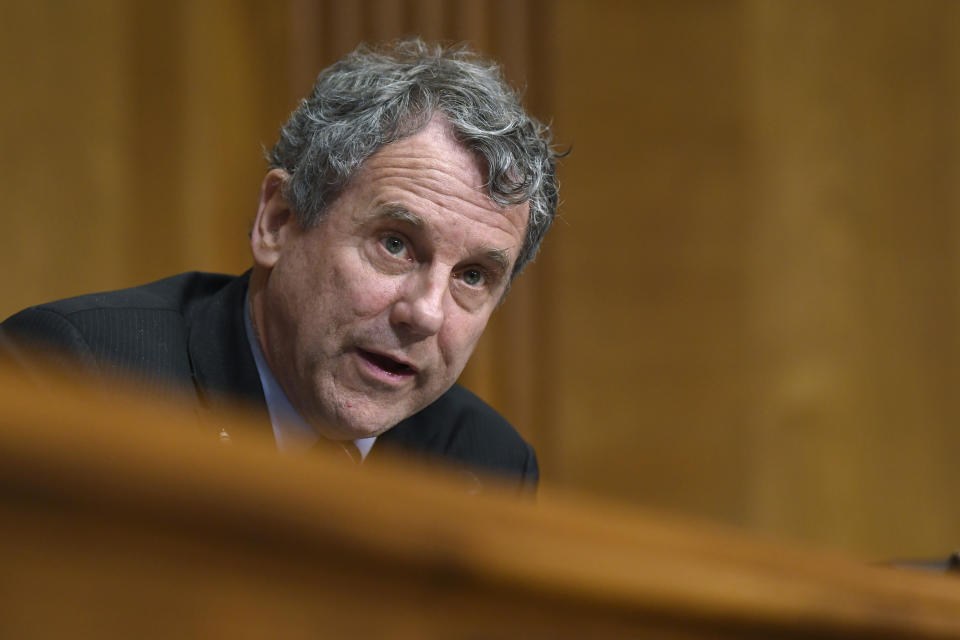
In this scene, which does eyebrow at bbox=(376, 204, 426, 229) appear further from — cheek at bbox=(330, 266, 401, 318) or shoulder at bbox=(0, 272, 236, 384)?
shoulder at bbox=(0, 272, 236, 384)

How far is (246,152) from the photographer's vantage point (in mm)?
2762

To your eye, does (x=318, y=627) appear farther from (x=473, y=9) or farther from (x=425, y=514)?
(x=473, y=9)

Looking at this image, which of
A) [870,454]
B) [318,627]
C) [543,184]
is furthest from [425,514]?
[870,454]

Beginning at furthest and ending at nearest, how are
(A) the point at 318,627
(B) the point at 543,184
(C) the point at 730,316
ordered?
(C) the point at 730,316, (B) the point at 543,184, (A) the point at 318,627

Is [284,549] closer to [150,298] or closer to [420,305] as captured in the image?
[420,305]

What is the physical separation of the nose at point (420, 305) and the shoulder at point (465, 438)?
289mm

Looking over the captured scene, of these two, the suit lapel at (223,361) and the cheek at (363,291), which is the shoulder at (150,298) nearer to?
the suit lapel at (223,361)

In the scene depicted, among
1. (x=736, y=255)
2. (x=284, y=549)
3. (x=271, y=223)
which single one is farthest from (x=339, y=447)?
(x=736, y=255)

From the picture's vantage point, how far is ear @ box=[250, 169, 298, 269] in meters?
1.40

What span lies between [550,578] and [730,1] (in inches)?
116

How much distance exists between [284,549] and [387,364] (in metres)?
1.00

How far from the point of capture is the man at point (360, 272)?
4.25 feet

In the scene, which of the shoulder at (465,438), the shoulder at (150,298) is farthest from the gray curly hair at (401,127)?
the shoulder at (465,438)

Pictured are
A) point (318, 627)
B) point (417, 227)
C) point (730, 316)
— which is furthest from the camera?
point (730, 316)
